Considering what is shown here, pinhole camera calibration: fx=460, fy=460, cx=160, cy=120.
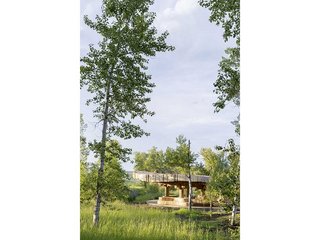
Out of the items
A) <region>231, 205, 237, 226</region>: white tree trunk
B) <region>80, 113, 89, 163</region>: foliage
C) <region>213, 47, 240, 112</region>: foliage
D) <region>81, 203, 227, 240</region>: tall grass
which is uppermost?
<region>213, 47, 240, 112</region>: foliage

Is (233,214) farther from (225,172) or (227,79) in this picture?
(227,79)

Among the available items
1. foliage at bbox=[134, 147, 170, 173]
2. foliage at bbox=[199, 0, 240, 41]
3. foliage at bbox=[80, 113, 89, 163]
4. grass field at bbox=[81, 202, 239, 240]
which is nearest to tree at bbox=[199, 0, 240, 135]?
foliage at bbox=[199, 0, 240, 41]

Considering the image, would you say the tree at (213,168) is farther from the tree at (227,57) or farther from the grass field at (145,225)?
the tree at (227,57)

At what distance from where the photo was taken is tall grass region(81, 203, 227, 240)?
147 inches

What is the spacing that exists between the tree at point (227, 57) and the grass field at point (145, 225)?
95 cm

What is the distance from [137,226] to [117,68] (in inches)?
55.3

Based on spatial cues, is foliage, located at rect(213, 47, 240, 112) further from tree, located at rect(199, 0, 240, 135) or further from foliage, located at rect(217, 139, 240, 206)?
foliage, located at rect(217, 139, 240, 206)

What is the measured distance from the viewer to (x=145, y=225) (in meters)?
3.89

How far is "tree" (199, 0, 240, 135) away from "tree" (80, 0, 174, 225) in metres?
0.62

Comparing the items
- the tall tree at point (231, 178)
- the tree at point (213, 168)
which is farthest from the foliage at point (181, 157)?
the tall tree at point (231, 178)

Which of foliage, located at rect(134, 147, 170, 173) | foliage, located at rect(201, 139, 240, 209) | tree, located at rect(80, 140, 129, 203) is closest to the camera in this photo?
foliage, located at rect(201, 139, 240, 209)

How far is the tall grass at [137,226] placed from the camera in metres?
3.73

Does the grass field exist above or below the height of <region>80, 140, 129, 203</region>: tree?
below
